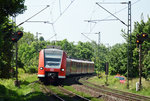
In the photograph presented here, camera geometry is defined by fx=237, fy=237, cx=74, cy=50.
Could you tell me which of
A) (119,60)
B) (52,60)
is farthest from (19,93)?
(119,60)

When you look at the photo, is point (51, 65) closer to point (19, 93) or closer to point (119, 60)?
point (19, 93)

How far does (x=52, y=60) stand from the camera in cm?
2191

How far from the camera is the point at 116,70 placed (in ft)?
124

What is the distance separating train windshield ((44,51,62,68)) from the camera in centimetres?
2173

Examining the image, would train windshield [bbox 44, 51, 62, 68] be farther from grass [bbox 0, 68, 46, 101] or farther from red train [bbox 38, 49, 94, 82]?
grass [bbox 0, 68, 46, 101]

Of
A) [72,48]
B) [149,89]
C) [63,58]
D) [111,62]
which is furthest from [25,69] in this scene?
[72,48]

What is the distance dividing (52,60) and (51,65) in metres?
0.49

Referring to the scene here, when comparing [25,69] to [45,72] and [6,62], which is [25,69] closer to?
[6,62]

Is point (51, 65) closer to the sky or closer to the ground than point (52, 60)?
closer to the ground

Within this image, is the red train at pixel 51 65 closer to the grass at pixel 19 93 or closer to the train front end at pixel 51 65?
the train front end at pixel 51 65

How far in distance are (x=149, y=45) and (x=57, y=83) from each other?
1165cm

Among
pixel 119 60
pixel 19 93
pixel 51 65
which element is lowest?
pixel 19 93

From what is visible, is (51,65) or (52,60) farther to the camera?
(52,60)

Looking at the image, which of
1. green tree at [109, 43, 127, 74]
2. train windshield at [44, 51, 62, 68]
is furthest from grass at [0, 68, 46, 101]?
green tree at [109, 43, 127, 74]
